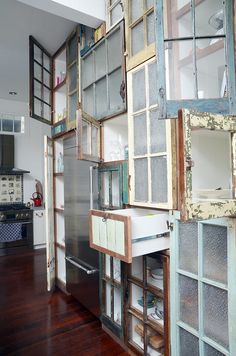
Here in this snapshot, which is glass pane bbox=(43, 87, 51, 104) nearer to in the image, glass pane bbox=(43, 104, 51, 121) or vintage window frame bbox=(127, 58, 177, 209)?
glass pane bbox=(43, 104, 51, 121)

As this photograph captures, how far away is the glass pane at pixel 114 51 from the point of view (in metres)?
2.12

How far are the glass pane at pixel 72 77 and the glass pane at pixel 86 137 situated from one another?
929 mm

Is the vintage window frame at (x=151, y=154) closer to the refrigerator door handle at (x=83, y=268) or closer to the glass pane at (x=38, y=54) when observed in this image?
the refrigerator door handle at (x=83, y=268)

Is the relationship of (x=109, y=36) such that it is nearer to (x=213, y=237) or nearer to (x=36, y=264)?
(x=213, y=237)

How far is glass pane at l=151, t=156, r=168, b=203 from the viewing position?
5.57 feet

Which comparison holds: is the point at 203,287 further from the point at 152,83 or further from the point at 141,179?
the point at 152,83

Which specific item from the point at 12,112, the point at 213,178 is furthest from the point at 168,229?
the point at 12,112

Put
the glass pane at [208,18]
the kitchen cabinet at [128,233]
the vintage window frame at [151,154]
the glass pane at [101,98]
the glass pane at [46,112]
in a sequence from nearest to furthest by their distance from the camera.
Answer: the glass pane at [208,18], the kitchen cabinet at [128,233], the vintage window frame at [151,154], the glass pane at [101,98], the glass pane at [46,112]

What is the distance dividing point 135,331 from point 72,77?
263 cm

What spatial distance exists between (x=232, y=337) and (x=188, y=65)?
1420mm

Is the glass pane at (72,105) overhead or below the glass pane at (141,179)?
overhead

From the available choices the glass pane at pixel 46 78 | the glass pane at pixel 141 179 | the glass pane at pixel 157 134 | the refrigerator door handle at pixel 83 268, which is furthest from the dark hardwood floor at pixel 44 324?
the glass pane at pixel 46 78

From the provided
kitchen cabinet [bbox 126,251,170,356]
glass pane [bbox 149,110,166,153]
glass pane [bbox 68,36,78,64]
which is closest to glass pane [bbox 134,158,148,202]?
glass pane [bbox 149,110,166,153]

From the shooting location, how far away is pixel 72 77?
2947mm
